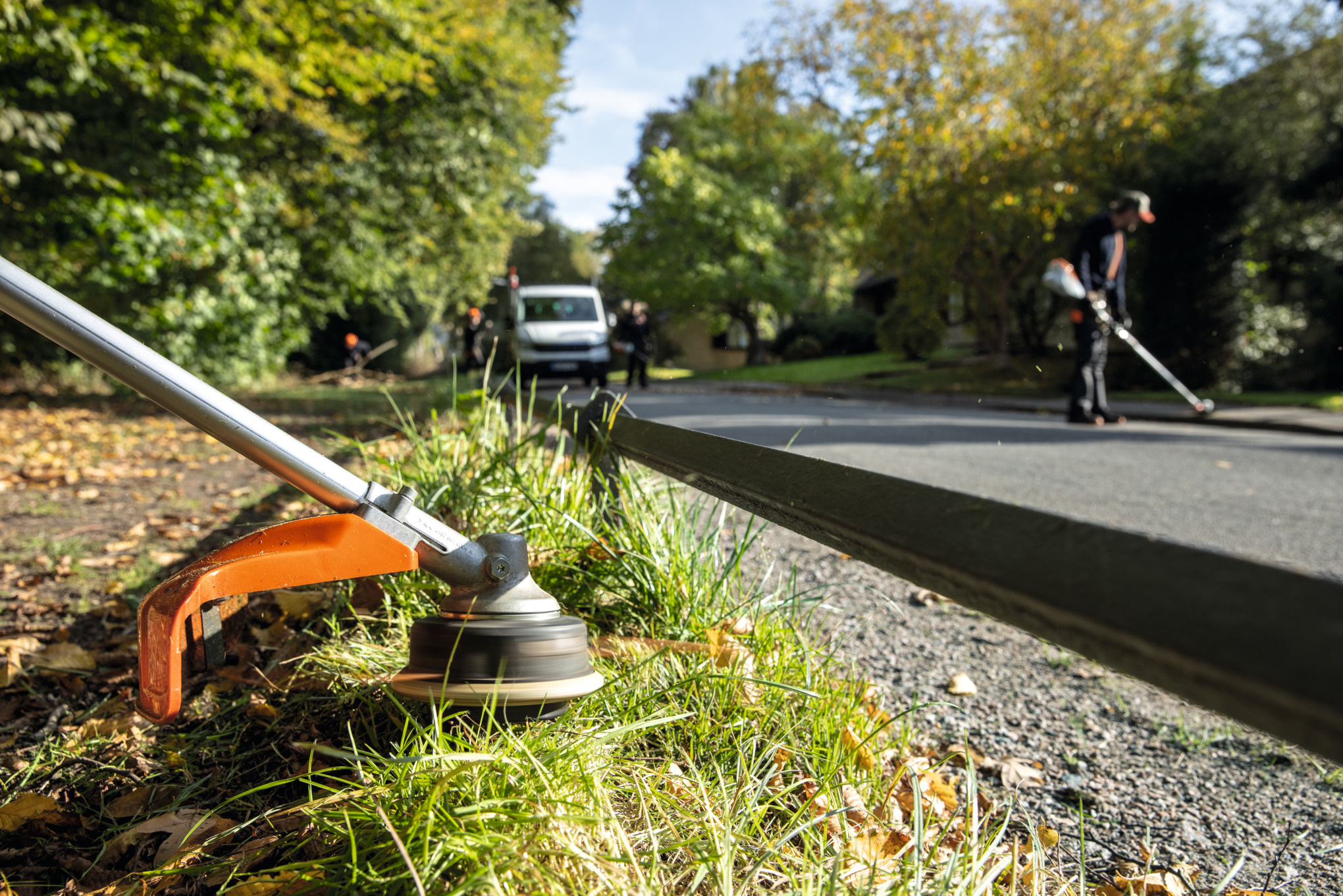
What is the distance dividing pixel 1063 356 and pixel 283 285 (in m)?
16.0

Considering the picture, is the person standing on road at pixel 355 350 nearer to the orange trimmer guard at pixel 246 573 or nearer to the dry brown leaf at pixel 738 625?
the dry brown leaf at pixel 738 625

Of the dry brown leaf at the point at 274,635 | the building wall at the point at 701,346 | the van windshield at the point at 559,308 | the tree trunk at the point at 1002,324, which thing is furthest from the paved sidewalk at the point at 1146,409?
the building wall at the point at 701,346

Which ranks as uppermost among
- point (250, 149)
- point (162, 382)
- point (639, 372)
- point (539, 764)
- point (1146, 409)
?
point (250, 149)

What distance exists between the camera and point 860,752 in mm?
1867

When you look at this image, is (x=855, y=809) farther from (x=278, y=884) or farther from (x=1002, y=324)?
(x=1002, y=324)

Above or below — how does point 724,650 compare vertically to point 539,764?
below

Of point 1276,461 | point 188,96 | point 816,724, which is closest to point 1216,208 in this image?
point 1276,461

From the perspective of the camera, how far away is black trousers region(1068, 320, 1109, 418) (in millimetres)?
8938

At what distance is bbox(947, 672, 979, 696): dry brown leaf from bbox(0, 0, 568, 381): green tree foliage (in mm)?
6970

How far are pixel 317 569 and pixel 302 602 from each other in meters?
1.31

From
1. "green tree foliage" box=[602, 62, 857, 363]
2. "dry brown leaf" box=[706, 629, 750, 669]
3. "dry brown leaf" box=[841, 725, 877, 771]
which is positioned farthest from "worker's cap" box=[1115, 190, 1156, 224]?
"green tree foliage" box=[602, 62, 857, 363]

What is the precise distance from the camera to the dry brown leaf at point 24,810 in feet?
5.66

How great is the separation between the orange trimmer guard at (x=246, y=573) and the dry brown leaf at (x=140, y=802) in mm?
488

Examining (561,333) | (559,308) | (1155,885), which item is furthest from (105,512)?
(559,308)
